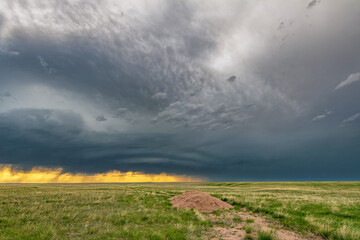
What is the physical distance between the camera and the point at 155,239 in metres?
11.6

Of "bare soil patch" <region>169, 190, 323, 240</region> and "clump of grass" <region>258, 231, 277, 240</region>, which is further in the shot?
"bare soil patch" <region>169, 190, 323, 240</region>

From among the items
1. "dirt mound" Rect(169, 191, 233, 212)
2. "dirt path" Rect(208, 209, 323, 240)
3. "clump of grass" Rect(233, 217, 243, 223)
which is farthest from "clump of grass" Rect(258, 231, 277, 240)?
"dirt mound" Rect(169, 191, 233, 212)

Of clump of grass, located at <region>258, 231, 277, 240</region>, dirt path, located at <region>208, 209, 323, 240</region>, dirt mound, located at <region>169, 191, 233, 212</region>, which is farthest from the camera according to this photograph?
dirt mound, located at <region>169, 191, 233, 212</region>

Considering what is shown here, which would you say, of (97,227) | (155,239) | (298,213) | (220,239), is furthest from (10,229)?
(298,213)

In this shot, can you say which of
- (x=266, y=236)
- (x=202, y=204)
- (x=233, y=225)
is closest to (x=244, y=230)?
(x=233, y=225)

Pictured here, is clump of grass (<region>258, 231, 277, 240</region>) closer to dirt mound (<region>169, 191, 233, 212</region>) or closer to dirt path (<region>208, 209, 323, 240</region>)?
dirt path (<region>208, 209, 323, 240</region>)

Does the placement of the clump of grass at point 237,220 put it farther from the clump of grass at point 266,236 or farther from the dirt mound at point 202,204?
the clump of grass at point 266,236

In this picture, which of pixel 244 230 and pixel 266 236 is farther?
pixel 244 230

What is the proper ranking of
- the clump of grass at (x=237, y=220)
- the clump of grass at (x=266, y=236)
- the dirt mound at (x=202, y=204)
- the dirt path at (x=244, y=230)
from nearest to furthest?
the clump of grass at (x=266, y=236)
the dirt path at (x=244, y=230)
the clump of grass at (x=237, y=220)
the dirt mound at (x=202, y=204)

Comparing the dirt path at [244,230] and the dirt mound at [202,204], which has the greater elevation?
the dirt mound at [202,204]

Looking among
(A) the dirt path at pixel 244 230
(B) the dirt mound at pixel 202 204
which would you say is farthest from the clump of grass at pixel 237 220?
(B) the dirt mound at pixel 202 204

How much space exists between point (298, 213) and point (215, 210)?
819 cm

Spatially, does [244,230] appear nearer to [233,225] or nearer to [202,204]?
[233,225]

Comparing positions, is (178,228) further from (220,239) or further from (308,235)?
(308,235)
